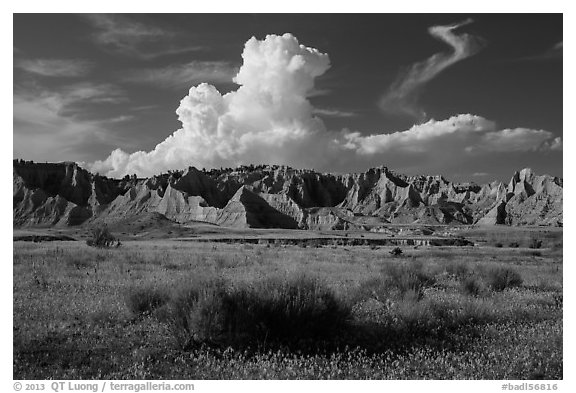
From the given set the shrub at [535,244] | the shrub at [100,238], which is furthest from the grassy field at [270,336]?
the shrub at [535,244]

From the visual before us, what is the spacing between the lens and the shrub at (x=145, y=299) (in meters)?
9.16

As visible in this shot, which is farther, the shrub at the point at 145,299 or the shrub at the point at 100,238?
the shrub at the point at 100,238

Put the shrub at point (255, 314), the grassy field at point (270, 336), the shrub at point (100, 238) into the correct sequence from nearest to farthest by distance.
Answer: the grassy field at point (270, 336) < the shrub at point (255, 314) < the shrub at point (100, 238)

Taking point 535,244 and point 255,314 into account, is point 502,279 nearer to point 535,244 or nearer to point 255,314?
point 255,314

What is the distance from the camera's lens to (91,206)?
137m

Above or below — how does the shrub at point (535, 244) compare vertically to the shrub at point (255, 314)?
below

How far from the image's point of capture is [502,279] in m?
14.8

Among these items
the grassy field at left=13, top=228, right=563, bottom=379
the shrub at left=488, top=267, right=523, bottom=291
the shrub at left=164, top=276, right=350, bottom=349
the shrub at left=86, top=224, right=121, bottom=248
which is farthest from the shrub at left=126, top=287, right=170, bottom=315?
the shrub at left=86, top=224, right=121, bottom=248

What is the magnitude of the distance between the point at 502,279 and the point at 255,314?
34.4ft

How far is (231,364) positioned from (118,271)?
32.9 feet

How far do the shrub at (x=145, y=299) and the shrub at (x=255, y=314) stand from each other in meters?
1.64

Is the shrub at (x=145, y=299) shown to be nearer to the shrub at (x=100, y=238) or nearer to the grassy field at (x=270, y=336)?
the grassy field at (x=270, y=336)

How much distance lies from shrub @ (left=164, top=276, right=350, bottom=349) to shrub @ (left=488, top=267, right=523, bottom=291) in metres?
8.41

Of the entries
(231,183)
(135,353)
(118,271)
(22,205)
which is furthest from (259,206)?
(135,353)
